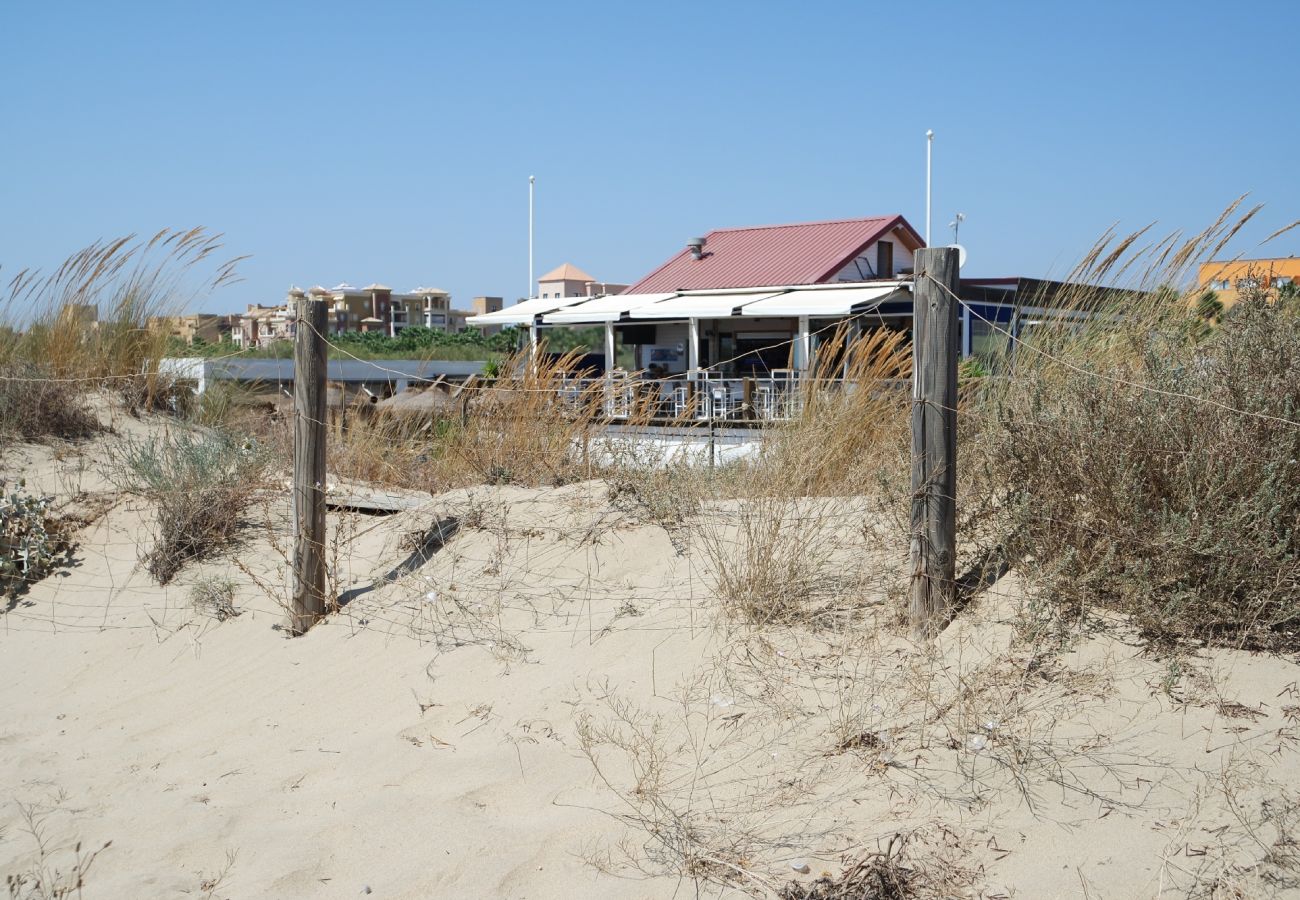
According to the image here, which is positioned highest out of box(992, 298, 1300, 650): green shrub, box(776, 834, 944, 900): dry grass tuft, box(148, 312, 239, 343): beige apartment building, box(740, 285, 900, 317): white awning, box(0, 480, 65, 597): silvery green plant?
box(740, 285, 900, 317): white awning

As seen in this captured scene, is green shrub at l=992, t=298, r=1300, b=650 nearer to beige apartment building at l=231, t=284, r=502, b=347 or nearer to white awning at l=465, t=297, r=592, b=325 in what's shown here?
white awning at l=465, t=297, r=592, b=325

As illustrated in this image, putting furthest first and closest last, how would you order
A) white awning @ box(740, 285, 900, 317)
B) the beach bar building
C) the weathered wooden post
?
1. the beach bar building
2. white awning @ box(740, 285, 900, 317)
3. the weathered wooden post

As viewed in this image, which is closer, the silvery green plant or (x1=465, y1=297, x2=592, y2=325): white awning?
the silvery green plant

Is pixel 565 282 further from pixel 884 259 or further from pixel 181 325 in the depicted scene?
pixel 181 325

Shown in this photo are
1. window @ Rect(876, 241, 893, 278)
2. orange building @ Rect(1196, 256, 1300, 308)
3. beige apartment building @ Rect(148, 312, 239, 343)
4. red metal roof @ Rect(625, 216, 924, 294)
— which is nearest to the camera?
orange building @ Rect(1196, 256, 1300, 308)

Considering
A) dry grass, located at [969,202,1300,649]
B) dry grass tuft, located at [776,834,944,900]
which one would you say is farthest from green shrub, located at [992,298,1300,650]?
dry grass tuft, located at [776,834,944,900]

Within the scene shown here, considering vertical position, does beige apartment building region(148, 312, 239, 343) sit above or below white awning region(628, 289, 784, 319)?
below

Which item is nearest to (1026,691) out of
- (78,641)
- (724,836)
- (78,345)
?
(724,836)

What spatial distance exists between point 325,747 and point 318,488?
165cm

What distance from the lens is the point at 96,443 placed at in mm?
8484

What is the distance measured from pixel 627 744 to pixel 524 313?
18.9 metres

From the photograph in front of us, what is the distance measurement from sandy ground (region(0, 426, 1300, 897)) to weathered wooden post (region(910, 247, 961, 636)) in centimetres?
25

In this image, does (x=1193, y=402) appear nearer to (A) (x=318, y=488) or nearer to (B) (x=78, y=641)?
(A) (x=318, y=488)

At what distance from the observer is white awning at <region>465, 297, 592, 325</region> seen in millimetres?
21922
